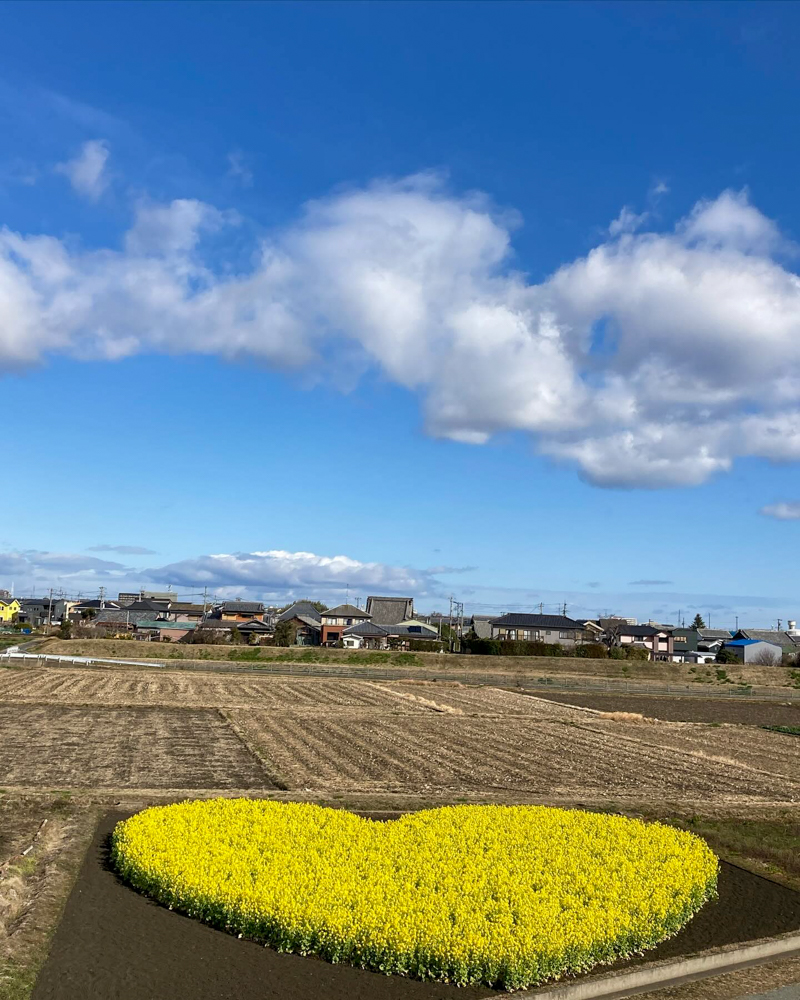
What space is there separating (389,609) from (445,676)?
2313 inches

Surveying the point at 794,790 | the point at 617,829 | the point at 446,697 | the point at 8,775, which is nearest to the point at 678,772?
the point at 794,790

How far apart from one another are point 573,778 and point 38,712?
22.5m

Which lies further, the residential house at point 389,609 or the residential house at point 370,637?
the residential house at point 389,609

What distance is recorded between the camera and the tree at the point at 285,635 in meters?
98.4

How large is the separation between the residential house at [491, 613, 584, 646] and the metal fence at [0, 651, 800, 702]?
124ft

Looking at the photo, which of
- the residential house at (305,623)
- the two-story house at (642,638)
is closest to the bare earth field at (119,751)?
the residential house at (305,623)

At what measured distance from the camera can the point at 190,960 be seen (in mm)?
10234

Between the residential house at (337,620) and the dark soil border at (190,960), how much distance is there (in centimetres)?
9702

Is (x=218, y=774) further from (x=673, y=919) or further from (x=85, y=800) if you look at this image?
(x=673, y=919)

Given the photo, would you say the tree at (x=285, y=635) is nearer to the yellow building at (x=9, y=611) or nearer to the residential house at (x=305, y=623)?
the residential house at (x=305, y=623)

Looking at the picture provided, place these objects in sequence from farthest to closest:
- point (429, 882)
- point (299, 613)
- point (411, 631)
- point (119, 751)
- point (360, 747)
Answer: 1. point (299, 613)
2. point (411, 631)
3. point (360, 747)
4. point (119, 751)
5. point (429, 882)

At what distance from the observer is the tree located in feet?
323

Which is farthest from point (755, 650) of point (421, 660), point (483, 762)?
point (483, 762)

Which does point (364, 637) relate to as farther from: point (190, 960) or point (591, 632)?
point (190, 960)
